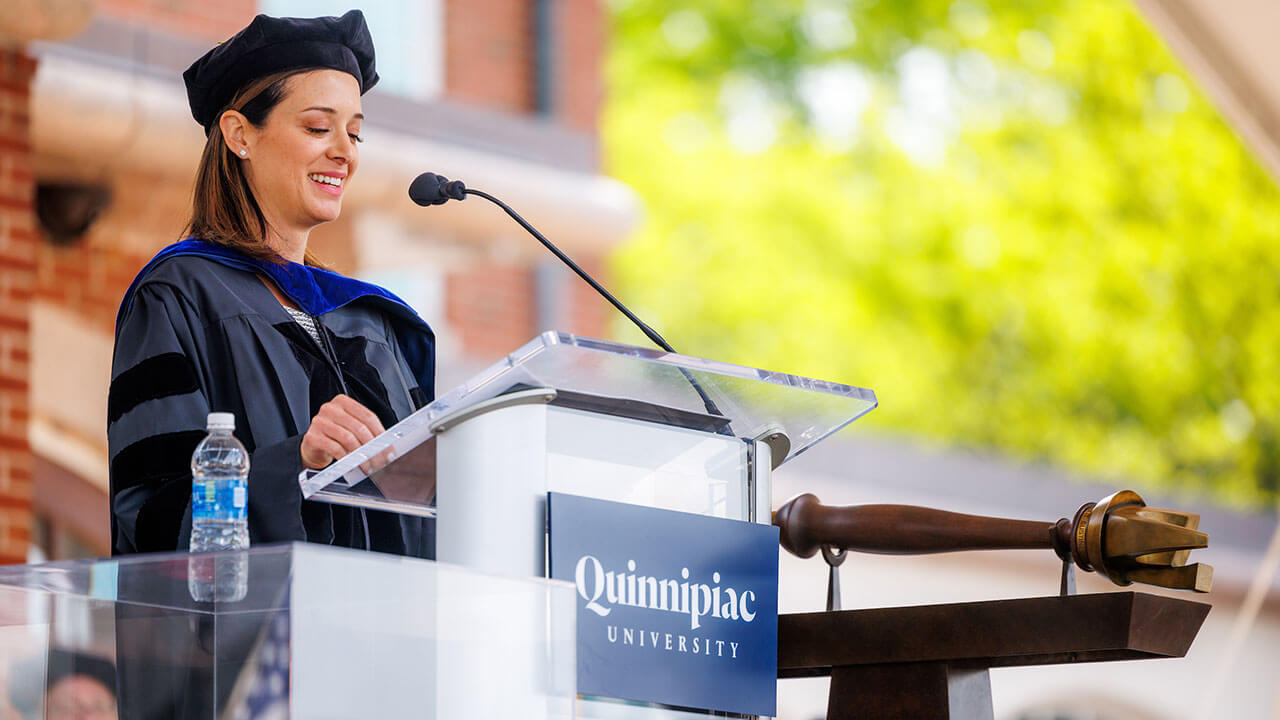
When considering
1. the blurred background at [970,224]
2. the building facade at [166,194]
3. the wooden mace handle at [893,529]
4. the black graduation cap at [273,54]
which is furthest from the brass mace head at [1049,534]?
the blurred background at [970,224]

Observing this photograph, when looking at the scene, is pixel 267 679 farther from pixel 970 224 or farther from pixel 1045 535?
pixel 970 224

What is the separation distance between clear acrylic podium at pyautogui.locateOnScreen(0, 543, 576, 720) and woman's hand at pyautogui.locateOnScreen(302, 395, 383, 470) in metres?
0.33

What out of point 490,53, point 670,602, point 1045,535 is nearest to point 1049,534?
point 1045,535

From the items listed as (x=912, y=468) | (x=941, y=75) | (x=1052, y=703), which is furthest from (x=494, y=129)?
(x=941, y=75)

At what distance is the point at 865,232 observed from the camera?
57.8ft

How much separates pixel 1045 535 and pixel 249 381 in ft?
3.20

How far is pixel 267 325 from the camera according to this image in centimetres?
219

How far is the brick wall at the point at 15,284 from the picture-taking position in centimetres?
473

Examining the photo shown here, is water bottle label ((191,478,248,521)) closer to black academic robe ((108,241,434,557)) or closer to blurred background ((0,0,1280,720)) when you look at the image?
black academic robe ((108,241,434,557))

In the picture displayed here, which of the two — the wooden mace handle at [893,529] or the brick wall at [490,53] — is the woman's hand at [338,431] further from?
the brick wall at [490,53]

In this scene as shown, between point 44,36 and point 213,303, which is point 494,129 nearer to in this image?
point 44,36

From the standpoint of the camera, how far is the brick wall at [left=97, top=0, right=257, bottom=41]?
282 inches

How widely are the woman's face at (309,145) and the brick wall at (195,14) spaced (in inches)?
195

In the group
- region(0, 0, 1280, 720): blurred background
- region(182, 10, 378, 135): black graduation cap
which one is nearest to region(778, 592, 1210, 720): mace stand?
region(182, 10, 378, 135): black graduation cap
